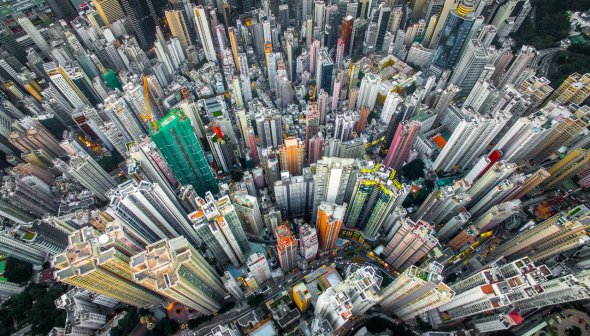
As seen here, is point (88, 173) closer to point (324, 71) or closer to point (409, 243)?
point (324, 71)

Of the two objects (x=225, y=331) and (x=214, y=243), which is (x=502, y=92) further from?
(x=225, y=331)

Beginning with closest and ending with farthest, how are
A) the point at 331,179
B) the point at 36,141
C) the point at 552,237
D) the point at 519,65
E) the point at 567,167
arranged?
the point at 552,237 < the point at 331,179 < the point at 567,167 < the point at 36,141 < the point at 519,65

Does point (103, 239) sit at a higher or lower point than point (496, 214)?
higher

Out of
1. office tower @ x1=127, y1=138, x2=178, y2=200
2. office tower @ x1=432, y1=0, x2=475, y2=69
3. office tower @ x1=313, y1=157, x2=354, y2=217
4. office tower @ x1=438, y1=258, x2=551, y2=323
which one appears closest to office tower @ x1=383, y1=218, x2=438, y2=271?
office tower @ x1=438, y1=258, x2=551, y2=323

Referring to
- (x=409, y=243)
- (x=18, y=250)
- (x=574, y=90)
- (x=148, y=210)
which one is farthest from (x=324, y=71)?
(x=18, y=250)

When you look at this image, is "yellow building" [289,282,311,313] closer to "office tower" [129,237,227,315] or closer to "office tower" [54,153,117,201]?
"office tower" [129,237,227,315]

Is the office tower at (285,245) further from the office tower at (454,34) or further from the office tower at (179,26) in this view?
the office tower at (179,26)

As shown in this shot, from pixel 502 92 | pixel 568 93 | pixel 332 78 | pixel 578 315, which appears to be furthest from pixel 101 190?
pixel 568 93

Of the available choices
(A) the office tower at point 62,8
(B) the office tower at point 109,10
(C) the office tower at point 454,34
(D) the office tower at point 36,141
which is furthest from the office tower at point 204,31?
(C) the office tower at point 454,34
